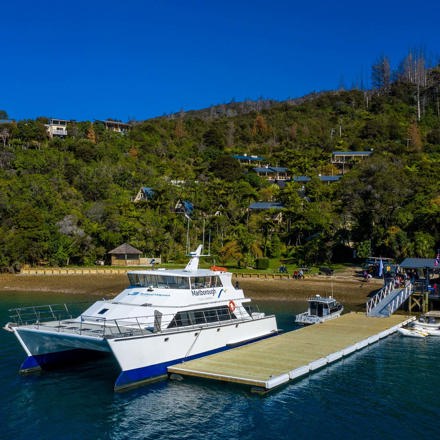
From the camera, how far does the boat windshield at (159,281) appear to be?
2517 cm

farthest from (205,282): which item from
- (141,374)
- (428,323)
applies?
(428,323)

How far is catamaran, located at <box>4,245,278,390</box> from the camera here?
2053 centimetres

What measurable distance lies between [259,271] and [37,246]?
89.1 feet

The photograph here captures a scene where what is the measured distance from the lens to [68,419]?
680 inches

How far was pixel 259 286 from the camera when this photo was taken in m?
49.9

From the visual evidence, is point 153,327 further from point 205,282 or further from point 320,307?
point 320,307

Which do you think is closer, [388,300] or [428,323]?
[428,323]

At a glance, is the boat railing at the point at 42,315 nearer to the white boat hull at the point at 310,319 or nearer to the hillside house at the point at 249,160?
the white boat hull at the point at 310,319

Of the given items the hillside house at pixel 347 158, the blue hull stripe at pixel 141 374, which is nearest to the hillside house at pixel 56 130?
the hillside house at pixel 347 158

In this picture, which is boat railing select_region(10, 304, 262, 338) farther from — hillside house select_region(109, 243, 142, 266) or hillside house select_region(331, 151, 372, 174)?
hillside house select_region(331, 151, 372, 174)

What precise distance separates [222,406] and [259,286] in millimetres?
31683

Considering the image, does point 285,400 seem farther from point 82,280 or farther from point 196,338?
point 82,280

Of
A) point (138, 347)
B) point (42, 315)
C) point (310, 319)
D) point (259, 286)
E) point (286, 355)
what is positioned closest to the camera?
point (138, 347)

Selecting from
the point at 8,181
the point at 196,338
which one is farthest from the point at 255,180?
the point at 196,338
